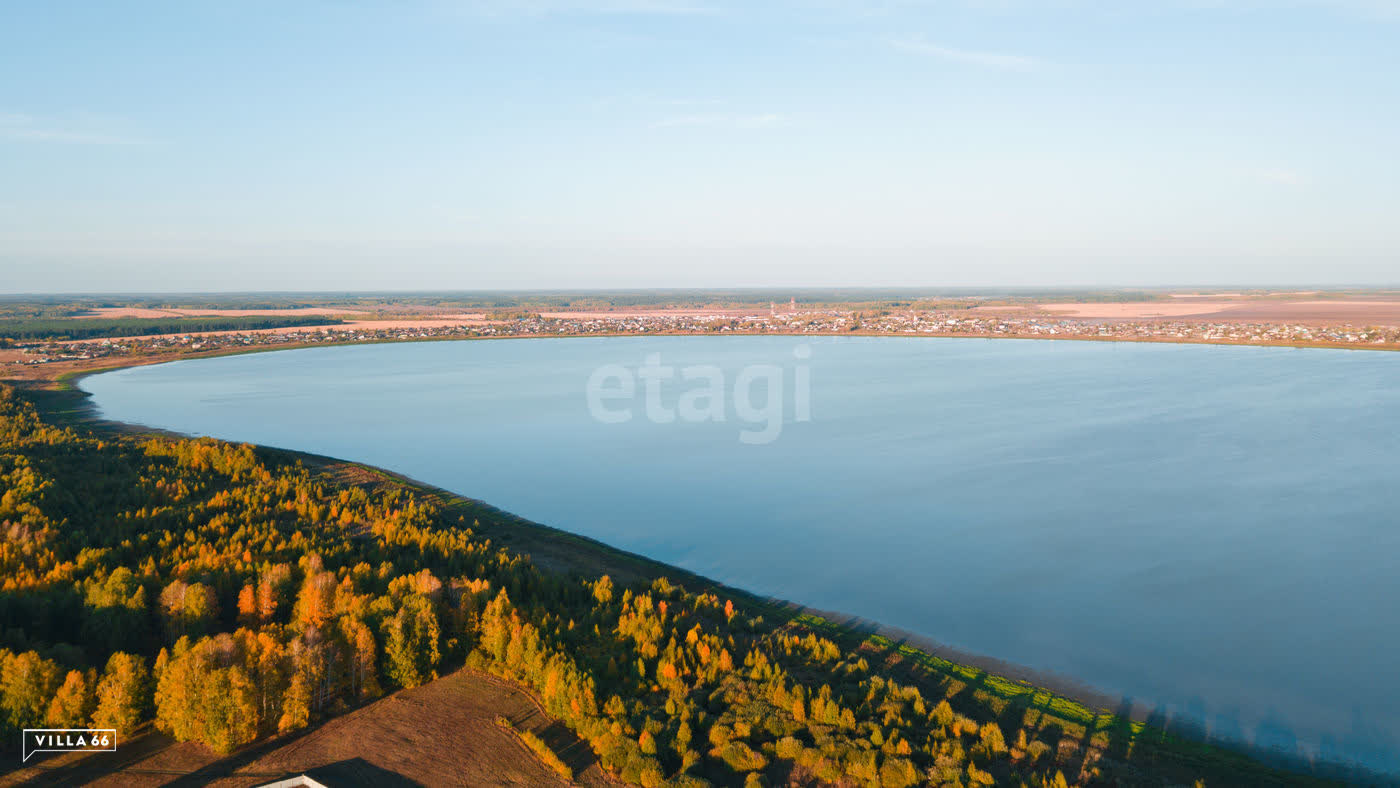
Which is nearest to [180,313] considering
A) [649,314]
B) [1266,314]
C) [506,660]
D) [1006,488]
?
[649,314]

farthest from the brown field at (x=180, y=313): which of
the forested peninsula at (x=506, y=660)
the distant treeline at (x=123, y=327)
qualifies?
the forested peninsula at (x=506, y=660)

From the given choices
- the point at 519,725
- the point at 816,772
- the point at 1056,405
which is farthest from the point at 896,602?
the point at 1056,405

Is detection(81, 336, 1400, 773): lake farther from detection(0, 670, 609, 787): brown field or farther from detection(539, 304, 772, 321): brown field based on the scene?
detection(539, 304, 772, 321): brown field

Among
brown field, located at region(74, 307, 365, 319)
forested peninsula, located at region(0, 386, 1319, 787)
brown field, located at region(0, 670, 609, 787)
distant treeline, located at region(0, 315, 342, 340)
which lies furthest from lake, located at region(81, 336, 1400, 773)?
brown field, located at region(74, 307, 365, 319)

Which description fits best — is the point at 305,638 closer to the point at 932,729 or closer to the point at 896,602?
the point at 932,729
